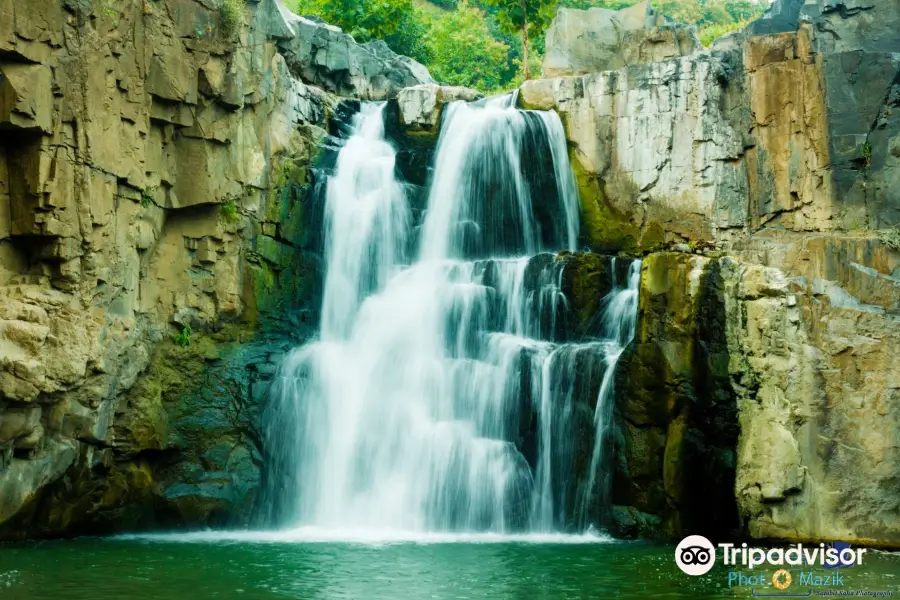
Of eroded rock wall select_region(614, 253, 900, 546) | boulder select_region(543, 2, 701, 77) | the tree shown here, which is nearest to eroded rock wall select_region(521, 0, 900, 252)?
boulder select_region(543, 2, 701, 77)

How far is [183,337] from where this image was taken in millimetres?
19312

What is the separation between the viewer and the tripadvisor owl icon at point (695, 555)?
45.6 ft

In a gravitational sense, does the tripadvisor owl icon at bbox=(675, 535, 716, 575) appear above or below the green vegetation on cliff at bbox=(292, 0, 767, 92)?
below

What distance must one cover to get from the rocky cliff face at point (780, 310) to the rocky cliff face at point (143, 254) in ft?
26.1

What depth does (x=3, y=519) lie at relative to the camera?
1585 centimetres

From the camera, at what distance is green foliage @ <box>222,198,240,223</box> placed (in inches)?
793

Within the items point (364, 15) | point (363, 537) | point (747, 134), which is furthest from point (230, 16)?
point (364, 15)

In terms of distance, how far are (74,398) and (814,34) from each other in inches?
694

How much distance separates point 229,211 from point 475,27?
31688 millimetres

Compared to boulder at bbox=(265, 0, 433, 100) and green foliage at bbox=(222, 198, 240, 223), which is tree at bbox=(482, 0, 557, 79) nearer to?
boulder at bbox=(265, 0, 433, 100)

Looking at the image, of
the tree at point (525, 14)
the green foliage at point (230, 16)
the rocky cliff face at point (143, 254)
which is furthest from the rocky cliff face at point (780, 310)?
the tree at point (525, 14)

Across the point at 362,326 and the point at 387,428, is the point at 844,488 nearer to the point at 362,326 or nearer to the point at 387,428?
the point at 387,428

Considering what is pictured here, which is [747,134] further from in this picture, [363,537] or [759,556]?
[363,537]

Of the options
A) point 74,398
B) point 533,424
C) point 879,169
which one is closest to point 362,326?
point 533,424
